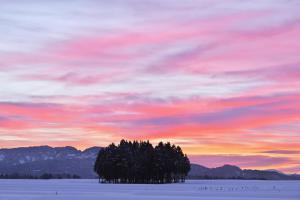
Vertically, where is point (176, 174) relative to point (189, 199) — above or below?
above

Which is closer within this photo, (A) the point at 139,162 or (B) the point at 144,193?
(B) the point at 144,193

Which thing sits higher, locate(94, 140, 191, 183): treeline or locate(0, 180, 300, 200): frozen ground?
locate(94, 140, 191, 183): treeline

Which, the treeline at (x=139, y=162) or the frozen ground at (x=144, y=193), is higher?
the treeline at (x=139, y=162)

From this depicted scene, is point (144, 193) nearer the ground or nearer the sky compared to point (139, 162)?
nearer the ground

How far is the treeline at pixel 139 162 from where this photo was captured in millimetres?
159875

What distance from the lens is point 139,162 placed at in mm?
160625

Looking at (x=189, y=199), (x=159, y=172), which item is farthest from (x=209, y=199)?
(x=159, y=172)

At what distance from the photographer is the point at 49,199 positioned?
67750 millimetres

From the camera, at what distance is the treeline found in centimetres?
15988

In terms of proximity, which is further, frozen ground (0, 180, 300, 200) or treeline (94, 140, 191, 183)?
→ treeline (94, 140, 191, 183)

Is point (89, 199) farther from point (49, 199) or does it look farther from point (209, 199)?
point (209, 199)

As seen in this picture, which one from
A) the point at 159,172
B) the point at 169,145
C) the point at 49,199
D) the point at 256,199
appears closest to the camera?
the point at 49,199

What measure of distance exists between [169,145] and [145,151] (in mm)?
9974

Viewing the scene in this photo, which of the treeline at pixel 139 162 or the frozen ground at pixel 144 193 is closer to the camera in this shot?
the frozen ground at pixel 144 193
